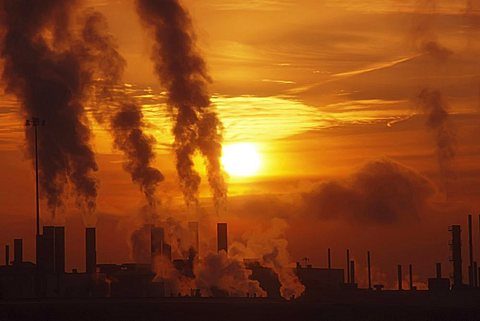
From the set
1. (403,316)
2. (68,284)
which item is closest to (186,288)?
(68,284)

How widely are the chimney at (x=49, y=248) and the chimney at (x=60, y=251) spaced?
1.70ft

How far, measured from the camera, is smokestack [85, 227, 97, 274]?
118938mm

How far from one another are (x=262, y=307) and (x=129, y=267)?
4217 cm

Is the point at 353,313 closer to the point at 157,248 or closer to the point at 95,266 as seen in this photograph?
the point at 157,248

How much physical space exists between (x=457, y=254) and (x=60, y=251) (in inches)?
1905

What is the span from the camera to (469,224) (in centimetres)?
13675

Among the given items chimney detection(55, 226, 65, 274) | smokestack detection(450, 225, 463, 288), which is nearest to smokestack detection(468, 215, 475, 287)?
smokestack detection(450, 225, 463, 288)

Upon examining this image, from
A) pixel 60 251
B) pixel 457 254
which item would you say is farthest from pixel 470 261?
pixel 60 251

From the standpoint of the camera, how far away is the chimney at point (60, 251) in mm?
115188

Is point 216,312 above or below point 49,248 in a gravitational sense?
below

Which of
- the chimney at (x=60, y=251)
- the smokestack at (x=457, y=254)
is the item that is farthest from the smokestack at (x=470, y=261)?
the chimney at (x=60, y=251)

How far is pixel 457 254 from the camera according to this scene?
131250 millimetres

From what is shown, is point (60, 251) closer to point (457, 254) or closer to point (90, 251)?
point (90, 251)

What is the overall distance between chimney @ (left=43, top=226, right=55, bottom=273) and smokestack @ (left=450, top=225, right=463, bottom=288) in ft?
155
